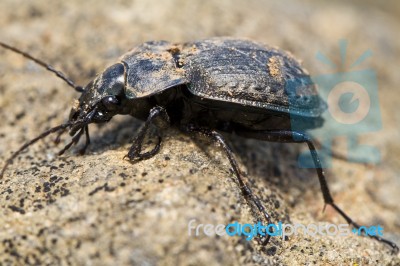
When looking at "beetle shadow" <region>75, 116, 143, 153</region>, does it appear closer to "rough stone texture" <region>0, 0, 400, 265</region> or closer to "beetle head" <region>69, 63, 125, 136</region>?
"rough stone texture" <region>0, 0, 400, 265</region>

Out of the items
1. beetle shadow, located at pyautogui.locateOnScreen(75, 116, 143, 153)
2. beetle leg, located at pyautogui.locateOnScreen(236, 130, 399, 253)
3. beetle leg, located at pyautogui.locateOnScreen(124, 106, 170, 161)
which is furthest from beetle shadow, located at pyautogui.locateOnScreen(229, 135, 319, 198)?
beetle shadow, located at pyautogui.locateOnScreen(75, 116, 143, 153)

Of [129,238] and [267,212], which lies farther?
[267,212]

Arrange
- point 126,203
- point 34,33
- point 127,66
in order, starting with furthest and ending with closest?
point 34,33 < point 127,66 < point 126,203

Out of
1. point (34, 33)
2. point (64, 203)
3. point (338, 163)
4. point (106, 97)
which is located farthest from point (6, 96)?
point (338, 163)

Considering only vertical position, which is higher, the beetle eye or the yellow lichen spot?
the yellow lichen spot

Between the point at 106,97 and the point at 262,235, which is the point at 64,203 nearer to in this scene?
the point at 106,97

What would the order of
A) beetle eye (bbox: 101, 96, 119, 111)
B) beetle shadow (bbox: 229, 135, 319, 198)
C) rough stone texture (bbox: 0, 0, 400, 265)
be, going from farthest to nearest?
beetle shadow (bbox: 229, 135, 319, 198) < beetle eye (bbox: 101, 96, 119, 111) < rough stone texture (bbox: 0, 0, 400, 265)

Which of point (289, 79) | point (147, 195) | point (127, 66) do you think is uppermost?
point (289, 79)

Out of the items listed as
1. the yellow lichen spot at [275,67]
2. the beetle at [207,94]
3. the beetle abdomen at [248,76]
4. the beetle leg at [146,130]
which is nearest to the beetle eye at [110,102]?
the beetle at [207,94]
